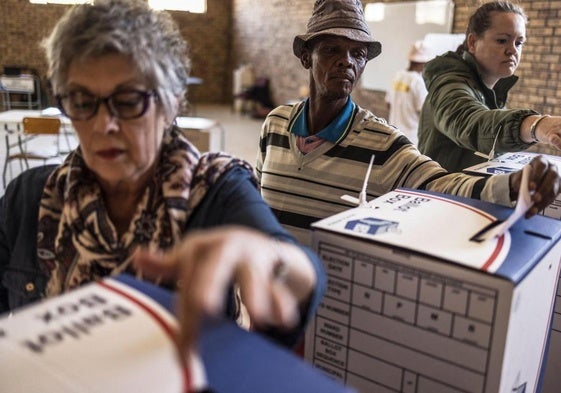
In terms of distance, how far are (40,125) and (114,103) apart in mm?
4502

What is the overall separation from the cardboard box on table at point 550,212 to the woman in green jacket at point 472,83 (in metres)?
0.06

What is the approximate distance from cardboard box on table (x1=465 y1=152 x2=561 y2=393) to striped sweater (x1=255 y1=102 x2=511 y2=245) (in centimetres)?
13

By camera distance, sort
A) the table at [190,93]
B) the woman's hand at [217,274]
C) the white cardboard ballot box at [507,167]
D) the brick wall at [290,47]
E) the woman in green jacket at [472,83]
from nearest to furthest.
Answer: the woman's hand at [217,274] < the table at [190,93] < the white cardboard ballot box at [507,167] < the woman in green jacket at [472,83] < the brick wall at [290,47]

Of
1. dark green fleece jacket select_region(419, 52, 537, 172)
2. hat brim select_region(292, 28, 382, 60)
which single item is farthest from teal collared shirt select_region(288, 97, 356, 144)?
dark green fleece jacket select_region(419, 52, 537, 172)

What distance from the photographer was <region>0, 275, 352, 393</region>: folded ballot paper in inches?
18.7

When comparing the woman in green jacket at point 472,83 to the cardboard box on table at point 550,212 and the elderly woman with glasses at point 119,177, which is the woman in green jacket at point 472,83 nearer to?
the cardboard box on table at point 550,212

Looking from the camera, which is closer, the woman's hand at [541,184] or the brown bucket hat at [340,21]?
the woman's hand at [541,184]

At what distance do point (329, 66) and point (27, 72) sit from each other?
34.5 feet

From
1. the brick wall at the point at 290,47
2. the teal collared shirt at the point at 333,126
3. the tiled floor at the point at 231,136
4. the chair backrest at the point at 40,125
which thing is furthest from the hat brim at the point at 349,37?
the tiled floor at the point at 231,136

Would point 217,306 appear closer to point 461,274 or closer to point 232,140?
point 461,274

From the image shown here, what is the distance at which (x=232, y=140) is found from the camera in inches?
321

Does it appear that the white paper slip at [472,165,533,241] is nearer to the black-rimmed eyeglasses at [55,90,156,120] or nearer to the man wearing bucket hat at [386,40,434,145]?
the black-rimmed eyeglasses at [55,90,156,120]

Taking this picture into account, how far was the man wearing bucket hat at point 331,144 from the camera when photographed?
133cm

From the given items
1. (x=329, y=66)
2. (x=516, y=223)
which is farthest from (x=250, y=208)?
(x=329, y=66)
